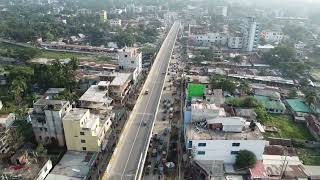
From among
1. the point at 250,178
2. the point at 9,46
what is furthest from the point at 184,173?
the point at 9,46

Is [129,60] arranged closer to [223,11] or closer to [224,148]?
[224,148]

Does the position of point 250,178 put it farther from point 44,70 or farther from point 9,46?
point 9,46

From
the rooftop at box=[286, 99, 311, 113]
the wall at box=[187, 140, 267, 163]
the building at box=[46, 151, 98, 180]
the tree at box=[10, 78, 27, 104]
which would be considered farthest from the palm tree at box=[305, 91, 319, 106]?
the tree at box=[10, 78, 27, 104]

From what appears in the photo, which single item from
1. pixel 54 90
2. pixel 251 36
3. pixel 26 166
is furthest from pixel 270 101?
pixel 251 36

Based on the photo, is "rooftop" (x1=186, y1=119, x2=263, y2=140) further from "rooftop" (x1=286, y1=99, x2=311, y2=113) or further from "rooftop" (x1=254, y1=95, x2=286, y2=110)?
"rooftop" (x1=286, y1=99, x2=311, y2=113)

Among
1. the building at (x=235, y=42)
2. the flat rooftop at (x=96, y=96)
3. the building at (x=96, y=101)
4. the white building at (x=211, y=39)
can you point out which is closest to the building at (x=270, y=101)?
the building at (x=96, y=101)

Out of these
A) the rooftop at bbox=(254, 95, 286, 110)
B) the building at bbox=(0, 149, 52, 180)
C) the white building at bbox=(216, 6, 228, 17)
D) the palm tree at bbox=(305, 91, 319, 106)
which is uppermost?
the white building at bbox=(216, 6, 228, 17)
